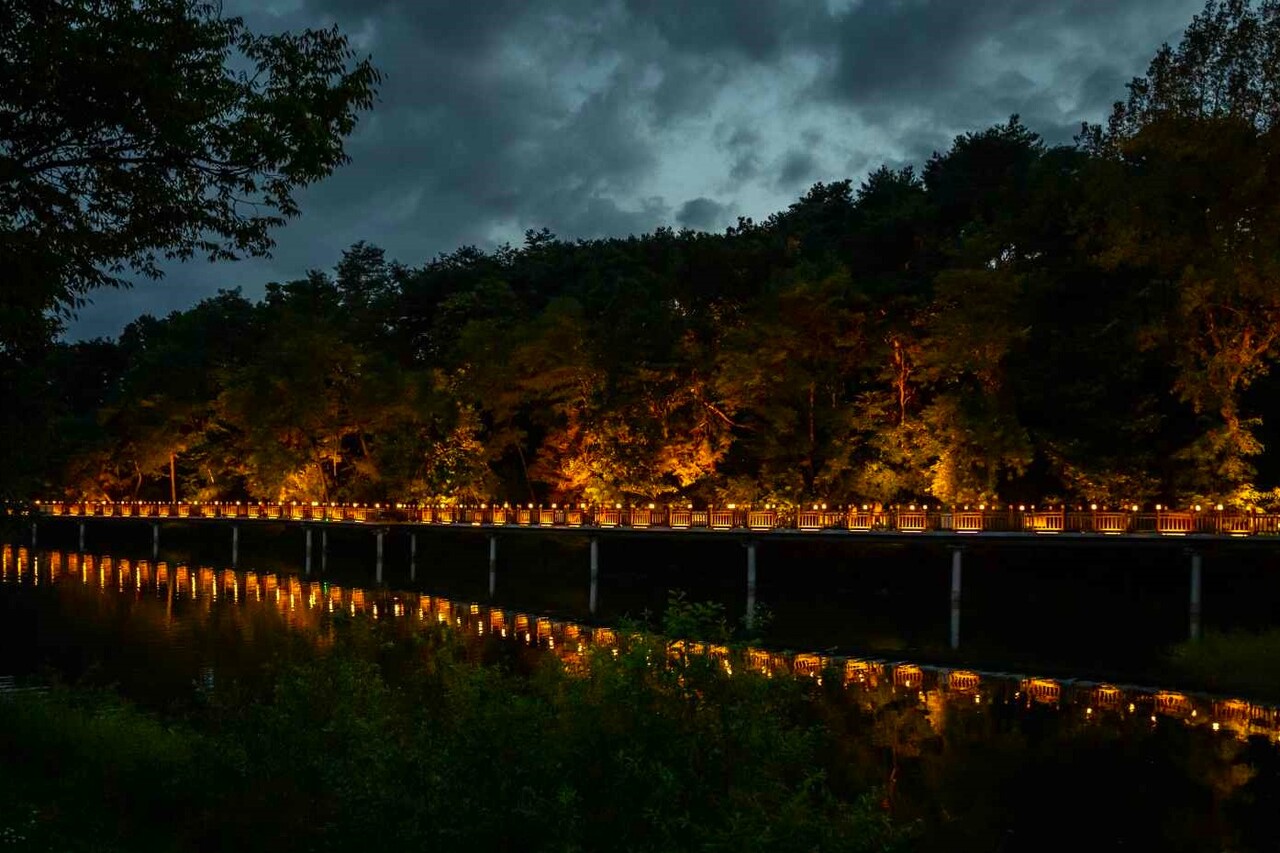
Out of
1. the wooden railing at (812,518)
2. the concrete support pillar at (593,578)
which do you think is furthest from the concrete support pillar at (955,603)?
the concrete support pillar at (593,578)

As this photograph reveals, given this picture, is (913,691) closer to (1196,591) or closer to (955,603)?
(955,603)

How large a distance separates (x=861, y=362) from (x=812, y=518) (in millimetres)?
8334

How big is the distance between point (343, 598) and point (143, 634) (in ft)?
37.9

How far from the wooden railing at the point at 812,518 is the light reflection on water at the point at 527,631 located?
174 inches

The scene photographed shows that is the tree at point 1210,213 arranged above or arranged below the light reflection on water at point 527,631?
above

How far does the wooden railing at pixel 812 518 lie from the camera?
3122cm

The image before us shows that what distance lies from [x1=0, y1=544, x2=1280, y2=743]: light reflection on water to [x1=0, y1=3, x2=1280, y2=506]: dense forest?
28.8 ft

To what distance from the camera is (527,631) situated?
112 feet

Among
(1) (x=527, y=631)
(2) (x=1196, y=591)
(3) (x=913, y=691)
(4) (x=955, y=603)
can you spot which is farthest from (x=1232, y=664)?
(1) (x=527, y=631)

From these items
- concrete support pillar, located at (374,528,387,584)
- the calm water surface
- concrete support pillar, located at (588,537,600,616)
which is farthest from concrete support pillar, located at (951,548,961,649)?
Result: concrete support pillar, located at (374,528,387,584)

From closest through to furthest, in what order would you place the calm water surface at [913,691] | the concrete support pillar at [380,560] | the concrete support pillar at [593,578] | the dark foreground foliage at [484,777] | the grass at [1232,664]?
the dark foreground foliage at [484,777] → the calm water surface at [913,691] → the grass at [1232,664] → the concrete support pillar at [593,578] → the concrete support pillar at [380,560]

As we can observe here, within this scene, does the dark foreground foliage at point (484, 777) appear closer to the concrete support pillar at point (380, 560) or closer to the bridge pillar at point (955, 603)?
the bridge pillar at point (955, 603)

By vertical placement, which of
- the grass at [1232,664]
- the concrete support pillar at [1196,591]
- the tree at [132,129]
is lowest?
the grass at [1232,664]

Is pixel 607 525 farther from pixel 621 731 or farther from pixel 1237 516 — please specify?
pixel 621 731
